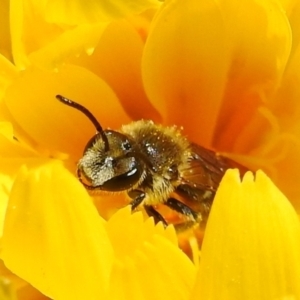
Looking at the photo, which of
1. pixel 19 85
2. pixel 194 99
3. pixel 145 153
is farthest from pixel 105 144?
pixel 194 99

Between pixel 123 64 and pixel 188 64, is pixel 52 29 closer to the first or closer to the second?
pixel 123 64

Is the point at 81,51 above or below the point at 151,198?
above

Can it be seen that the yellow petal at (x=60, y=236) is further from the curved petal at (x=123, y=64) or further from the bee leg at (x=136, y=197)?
the curved petal at (x=123, y=64)

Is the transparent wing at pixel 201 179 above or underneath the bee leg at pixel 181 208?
above

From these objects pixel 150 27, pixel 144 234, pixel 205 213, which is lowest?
pixel 205 213

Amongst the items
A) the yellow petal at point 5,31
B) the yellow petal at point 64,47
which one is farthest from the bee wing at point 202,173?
the yellow petal at point 5,31

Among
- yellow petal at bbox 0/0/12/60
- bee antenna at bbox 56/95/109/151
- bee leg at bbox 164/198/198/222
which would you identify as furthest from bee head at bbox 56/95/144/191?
yellow petal at bbox 0/0/12/60

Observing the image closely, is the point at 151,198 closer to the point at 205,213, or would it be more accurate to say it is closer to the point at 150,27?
the point at 205,213

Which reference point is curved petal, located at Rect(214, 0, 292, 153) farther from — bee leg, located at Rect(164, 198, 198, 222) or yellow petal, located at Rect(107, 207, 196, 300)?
yellow petal, located at Rect(107, 207, 196, 300)

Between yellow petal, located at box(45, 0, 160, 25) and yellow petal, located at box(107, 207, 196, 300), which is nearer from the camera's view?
yellow petal, located at box(107, 207, 196, 300)
